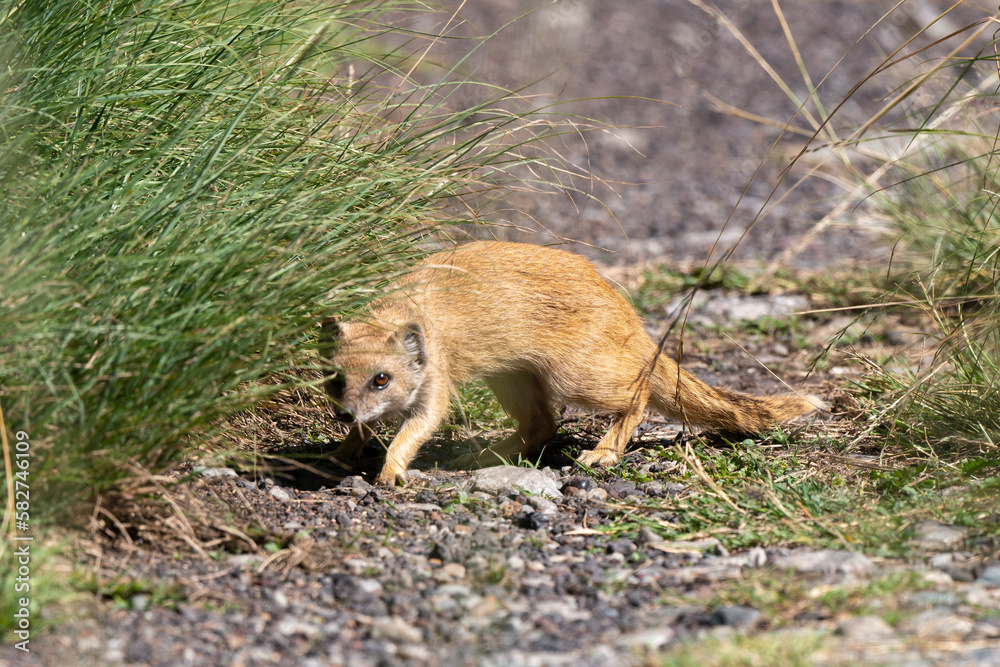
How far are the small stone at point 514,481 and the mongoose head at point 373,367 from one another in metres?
0.54

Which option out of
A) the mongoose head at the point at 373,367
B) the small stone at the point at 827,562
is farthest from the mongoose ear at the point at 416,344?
the small stone at the point at 827,562

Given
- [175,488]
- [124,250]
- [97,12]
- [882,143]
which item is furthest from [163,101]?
[882,143]

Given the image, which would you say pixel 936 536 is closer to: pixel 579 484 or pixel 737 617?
pixel 737 617

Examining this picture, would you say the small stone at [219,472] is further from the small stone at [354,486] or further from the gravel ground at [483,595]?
the small stone at [354,486]

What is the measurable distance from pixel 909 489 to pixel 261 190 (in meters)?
2.75

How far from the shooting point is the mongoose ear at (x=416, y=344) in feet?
13.9

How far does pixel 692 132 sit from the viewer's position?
11.2m

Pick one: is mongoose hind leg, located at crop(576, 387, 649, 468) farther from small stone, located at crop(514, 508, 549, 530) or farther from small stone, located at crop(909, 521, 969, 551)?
small stone, located at crop(909, 521, 969, 551)

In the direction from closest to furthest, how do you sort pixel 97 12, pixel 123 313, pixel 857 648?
pixel 857 648, pixel 123 313, pixel 97 12

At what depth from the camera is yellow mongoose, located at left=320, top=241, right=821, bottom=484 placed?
4.30 meters

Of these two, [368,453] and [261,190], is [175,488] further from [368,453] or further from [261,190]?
[368,453]

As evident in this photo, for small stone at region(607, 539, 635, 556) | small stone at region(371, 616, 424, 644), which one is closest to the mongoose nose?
small stone at region(607, 539, 635, 556)

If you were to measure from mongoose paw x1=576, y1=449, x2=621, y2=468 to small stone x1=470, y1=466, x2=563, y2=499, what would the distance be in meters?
0.31

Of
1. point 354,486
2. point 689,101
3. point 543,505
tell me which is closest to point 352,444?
point 354,486
